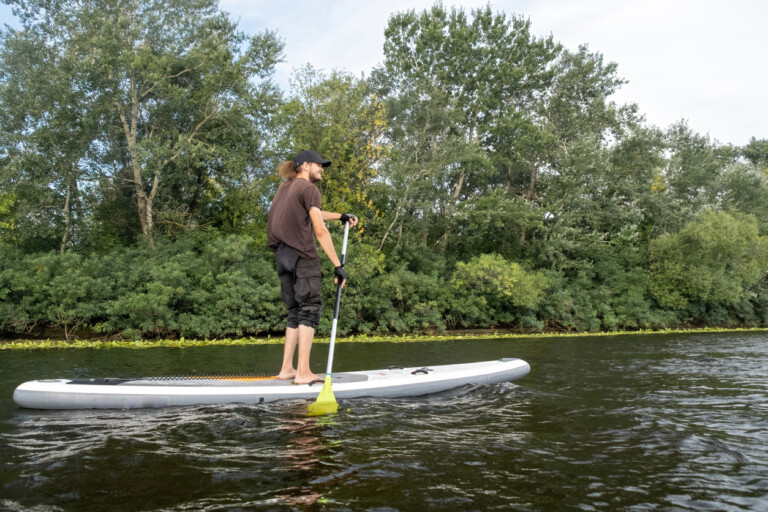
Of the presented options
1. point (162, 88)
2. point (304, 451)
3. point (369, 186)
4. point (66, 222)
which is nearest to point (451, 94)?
point (369, 186)

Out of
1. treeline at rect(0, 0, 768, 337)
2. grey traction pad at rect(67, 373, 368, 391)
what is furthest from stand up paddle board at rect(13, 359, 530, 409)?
treeline at rect(0, 0, 768, 337)

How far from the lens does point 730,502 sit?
2.70m

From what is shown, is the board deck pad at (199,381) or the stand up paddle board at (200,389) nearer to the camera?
the stand up paddle board at (200,389)

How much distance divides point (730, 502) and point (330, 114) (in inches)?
829

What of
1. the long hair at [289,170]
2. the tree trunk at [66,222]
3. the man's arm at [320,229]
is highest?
the tree trunk at [66,222]

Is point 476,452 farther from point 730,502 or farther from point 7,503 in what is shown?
point 7,503

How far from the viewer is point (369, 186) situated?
22.8 metres

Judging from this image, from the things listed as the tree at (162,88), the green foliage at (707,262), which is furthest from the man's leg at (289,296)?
the green foliage at (707,262)

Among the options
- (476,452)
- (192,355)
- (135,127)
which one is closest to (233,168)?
(135,127)

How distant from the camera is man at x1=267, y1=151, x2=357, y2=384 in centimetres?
547

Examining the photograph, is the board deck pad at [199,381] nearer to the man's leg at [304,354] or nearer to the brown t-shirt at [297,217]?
the man's leg at [304,354]

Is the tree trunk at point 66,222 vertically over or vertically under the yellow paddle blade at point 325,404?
over

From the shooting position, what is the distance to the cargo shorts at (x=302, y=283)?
554cm

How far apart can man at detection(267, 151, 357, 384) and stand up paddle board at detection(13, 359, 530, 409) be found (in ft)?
1.05
